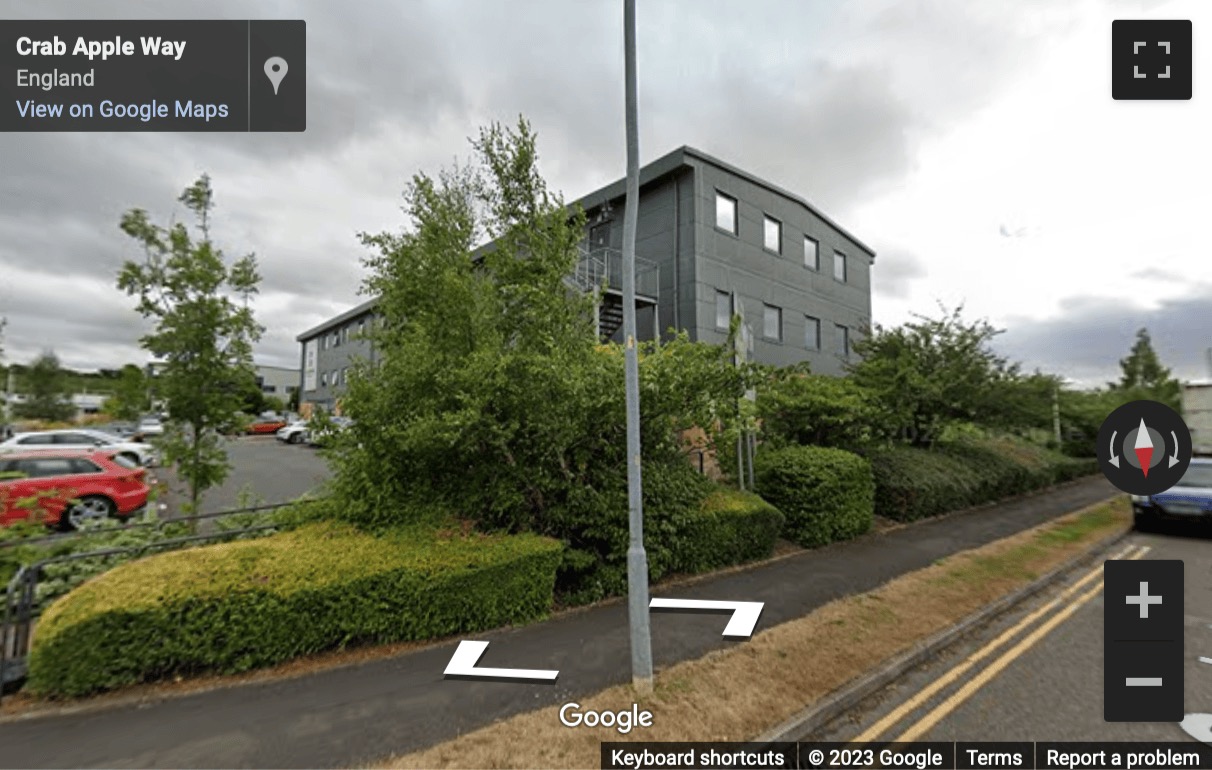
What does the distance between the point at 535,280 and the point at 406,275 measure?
161 cm

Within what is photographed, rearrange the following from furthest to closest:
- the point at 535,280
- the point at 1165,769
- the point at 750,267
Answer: the point at 750,267, the point at 535,280, the point at 1165,769

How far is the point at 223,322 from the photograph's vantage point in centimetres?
612

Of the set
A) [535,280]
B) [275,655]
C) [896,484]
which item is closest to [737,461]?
[896,484]

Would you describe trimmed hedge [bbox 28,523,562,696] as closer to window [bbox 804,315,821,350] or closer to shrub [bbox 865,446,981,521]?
shrub [bbox 865,446,981,521]

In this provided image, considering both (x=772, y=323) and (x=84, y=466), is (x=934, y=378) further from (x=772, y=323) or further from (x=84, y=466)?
(x=84, y=466)

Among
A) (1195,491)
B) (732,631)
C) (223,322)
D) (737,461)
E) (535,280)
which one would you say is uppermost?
(535,280)

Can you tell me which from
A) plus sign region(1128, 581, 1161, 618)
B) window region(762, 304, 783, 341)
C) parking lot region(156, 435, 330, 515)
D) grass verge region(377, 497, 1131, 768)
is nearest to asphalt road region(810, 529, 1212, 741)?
grass verge region(377, 497, 1131, 768)

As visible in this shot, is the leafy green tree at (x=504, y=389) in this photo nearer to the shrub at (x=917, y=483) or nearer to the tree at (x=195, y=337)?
the tree at (x=195, y=337)

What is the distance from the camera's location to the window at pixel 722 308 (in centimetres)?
1370

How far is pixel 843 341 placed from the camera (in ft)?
62.2

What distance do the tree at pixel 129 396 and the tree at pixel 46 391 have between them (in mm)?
31485

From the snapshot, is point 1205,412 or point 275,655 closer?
point 275,655

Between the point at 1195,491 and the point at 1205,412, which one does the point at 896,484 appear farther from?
the point at 1205,412

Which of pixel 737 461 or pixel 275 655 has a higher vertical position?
pixel 737 461
